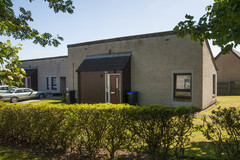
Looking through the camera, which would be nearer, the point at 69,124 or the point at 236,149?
the point at 236,149

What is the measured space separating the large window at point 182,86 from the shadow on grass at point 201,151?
253 inches

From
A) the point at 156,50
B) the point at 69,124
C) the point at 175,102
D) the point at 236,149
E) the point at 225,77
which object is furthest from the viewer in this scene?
the point at 225,77

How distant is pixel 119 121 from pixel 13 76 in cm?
373

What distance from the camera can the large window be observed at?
1195cm

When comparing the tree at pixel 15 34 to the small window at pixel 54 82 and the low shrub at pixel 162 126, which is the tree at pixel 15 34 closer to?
the low shrub at pixel 162 126

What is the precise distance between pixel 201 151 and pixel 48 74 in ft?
77.8

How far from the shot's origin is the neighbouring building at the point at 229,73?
78.0ft

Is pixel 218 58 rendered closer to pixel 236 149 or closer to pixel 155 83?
pixel 155 83

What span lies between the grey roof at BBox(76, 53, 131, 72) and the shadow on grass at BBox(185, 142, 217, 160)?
857cm

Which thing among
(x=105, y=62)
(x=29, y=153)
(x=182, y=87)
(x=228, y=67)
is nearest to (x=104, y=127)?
(x=29, y=153)

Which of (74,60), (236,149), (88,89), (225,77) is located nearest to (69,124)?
(236,149)

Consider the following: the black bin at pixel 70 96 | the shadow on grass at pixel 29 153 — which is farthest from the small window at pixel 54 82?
the shadow on grass at pixel 29 153

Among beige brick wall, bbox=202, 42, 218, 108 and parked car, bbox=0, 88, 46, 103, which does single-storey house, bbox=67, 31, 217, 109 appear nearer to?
beige brick wall, bbox=202, 42, 218, 108

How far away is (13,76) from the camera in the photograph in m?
5.52
